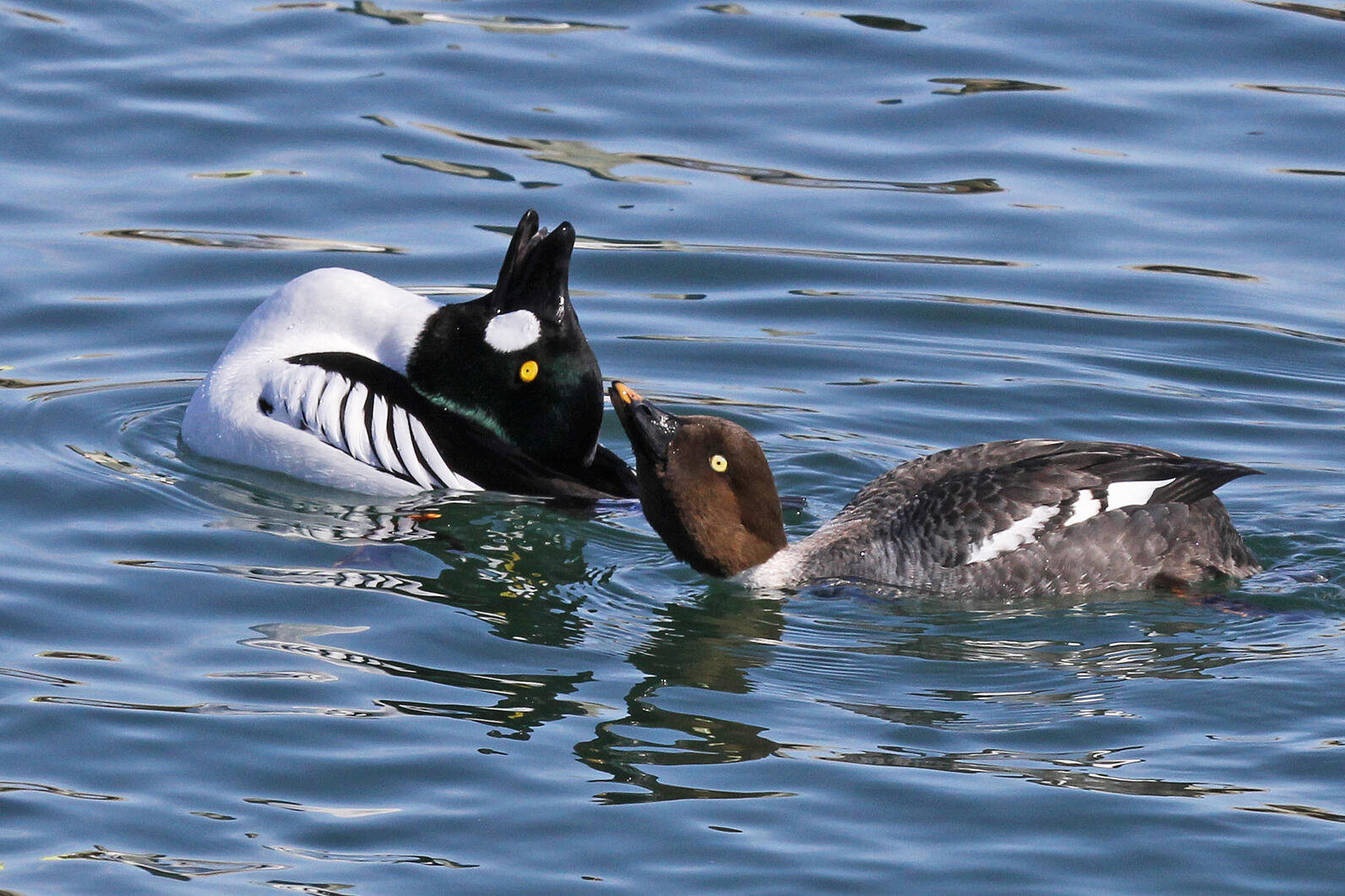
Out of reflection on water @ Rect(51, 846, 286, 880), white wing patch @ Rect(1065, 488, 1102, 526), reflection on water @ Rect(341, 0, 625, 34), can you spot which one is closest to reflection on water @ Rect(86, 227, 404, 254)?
reflection on water @ Rect(341, 0, 625, 34)

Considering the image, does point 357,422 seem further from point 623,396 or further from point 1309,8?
point 1309,8

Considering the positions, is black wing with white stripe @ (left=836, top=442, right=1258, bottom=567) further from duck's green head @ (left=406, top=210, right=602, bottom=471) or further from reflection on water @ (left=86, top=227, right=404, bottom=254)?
reflection on water @ (left=86, top=227, right=404, bottom=254)

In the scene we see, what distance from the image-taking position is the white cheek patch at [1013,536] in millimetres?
7684

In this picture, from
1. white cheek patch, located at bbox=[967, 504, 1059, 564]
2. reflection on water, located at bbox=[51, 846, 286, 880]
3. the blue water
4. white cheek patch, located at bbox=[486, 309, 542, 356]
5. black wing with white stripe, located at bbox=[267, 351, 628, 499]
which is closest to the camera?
reflection on water, located at bbox=[51, 846, 286, 880]

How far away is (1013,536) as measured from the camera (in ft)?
25.2

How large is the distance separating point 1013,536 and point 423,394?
286cm

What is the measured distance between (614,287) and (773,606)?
4.07 metres

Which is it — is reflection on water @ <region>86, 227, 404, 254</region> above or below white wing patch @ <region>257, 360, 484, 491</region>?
above

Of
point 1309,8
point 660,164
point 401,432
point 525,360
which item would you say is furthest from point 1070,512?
point 1309,8

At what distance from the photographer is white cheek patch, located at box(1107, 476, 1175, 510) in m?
7.69

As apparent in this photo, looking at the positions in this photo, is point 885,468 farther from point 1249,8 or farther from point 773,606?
point 1249,8

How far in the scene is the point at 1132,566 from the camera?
304 inches

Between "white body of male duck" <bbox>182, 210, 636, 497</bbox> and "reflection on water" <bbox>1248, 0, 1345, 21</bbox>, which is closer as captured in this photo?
"white body of male duck" <bbox>182, 210, 636, 497</bbox>

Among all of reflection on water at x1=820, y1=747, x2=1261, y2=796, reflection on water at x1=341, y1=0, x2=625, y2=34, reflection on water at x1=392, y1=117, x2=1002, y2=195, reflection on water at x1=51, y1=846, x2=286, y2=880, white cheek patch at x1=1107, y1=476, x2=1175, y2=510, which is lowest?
reflection on water at x1=51, y1=846, x2=286, y2=880
